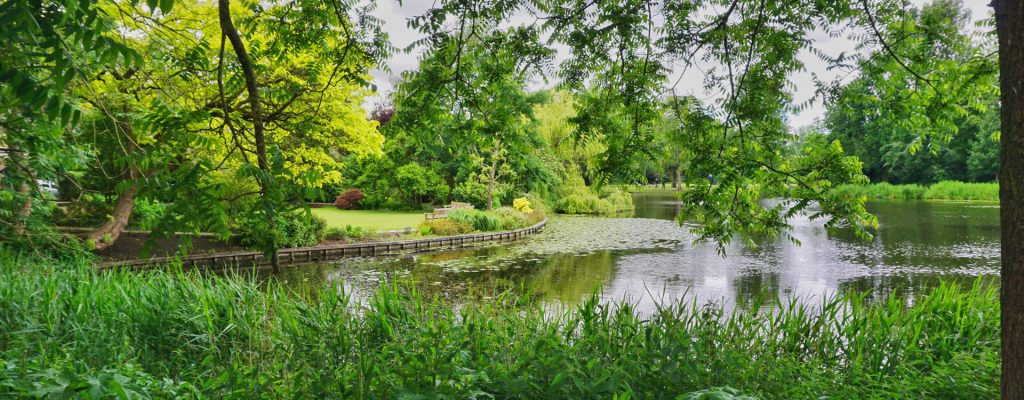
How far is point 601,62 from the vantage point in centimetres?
462

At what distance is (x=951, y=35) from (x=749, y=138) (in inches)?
52.8

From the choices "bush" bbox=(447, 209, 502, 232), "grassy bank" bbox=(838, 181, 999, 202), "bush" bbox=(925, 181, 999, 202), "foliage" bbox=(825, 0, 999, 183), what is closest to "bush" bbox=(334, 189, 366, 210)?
"bush" bbox=(447, 209, 502, 232)

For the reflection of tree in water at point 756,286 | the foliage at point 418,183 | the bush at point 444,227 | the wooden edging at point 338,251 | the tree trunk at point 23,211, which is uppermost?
the foliage at point 418,183

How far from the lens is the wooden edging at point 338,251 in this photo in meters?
12.5

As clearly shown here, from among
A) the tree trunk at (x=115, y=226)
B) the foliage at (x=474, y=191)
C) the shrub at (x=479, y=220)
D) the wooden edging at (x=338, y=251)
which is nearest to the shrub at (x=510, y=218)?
the shrub at (x=479, y=220)

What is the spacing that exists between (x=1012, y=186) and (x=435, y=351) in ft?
8.37

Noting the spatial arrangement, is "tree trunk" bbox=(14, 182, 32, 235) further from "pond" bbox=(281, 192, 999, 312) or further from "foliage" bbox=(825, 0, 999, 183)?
"foliage" bbox=(825, 0, 999, 183)

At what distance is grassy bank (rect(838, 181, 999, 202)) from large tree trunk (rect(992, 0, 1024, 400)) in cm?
3543

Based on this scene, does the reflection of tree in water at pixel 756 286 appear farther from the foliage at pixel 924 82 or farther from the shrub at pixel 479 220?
the shrub at pixel 479 220

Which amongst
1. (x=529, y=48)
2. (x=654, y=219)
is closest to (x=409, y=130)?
(x=529, y=48)

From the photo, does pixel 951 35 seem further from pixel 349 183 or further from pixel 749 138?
pixel 349 183

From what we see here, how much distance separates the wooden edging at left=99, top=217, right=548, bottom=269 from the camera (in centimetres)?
1253

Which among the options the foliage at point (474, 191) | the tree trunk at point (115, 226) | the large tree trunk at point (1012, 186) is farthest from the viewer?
the foliage at point (474, 191)

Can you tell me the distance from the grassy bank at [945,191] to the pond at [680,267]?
18.2m
